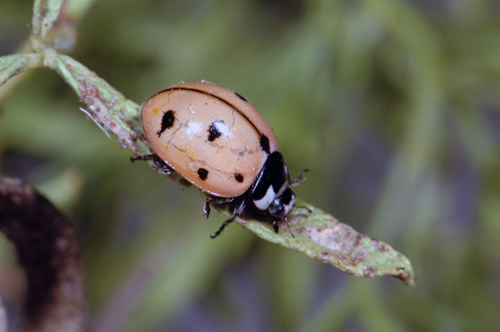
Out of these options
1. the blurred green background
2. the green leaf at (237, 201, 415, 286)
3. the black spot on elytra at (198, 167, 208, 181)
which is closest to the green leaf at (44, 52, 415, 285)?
the green leaf at (237, 201, 415, 286)

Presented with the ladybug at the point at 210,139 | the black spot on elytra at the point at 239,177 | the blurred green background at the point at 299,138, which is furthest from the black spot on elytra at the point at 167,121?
the blurred green background at the point at 299,138

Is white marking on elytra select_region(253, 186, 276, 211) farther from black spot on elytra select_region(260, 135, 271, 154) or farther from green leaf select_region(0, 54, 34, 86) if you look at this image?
green leaf select_region(0, 54, 34, 86)

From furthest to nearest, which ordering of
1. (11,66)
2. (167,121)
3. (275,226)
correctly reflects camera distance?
(167,121)
(275,226)
(11,66)

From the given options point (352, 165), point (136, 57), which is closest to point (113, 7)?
point (136, 57)

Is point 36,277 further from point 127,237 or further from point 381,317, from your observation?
point 127,237

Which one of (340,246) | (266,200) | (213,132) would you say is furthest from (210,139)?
(340,246)

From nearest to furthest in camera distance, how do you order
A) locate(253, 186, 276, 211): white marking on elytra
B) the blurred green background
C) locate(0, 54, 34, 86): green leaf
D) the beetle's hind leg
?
locate(0, 54, 34, 86): green leaf, the beetle's hind leg, locate(253, 186, 276, 211): white marking on elytra, the blurred green background

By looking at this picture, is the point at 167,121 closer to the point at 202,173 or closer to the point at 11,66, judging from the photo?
the point at 202,173
